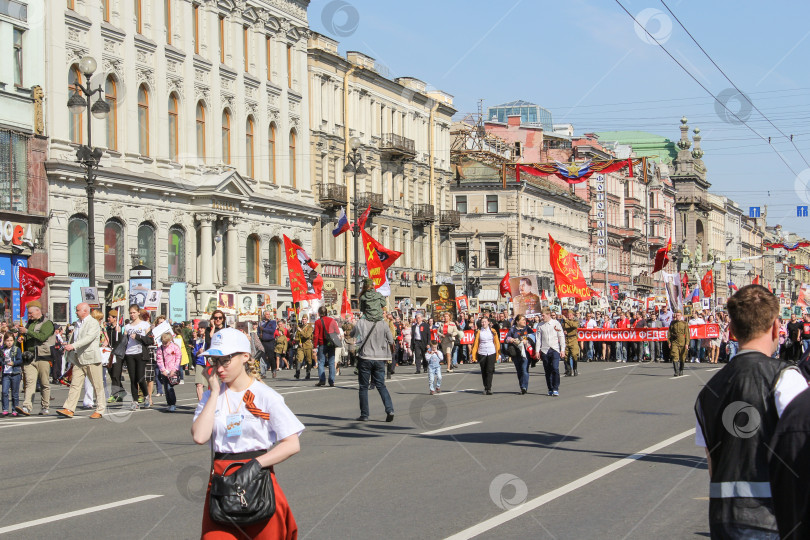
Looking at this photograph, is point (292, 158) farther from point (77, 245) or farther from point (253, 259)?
point (77, 245)

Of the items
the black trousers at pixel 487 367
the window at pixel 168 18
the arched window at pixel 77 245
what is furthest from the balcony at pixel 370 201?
the black trousers at pixel 487 367

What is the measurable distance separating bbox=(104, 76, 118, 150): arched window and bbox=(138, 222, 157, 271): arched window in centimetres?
326

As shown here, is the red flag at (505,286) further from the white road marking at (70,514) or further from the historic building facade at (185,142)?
the white road marking at (70,514)

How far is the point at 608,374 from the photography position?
30688 millimetres

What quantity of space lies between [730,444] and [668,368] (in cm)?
3021

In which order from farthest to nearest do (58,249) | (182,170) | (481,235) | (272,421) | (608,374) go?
(481,235)
(182,170)
(58,249)
(608,374)
(272,421)

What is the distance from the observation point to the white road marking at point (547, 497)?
8428mm

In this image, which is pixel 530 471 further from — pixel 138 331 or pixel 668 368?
pixel 668 368

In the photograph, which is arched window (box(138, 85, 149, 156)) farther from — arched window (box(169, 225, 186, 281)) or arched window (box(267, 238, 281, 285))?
arched window (box(267, 238, 281, 285))

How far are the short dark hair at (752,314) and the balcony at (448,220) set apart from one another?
2549 inches

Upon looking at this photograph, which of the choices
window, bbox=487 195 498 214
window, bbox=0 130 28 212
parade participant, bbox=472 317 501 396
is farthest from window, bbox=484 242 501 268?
parade participant, bbox=472 317 501 396

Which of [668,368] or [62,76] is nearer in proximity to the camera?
[668,368]

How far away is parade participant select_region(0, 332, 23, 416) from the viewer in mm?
18156

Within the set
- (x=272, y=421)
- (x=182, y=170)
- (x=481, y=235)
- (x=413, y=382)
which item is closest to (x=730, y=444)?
(x=272, y=421)
